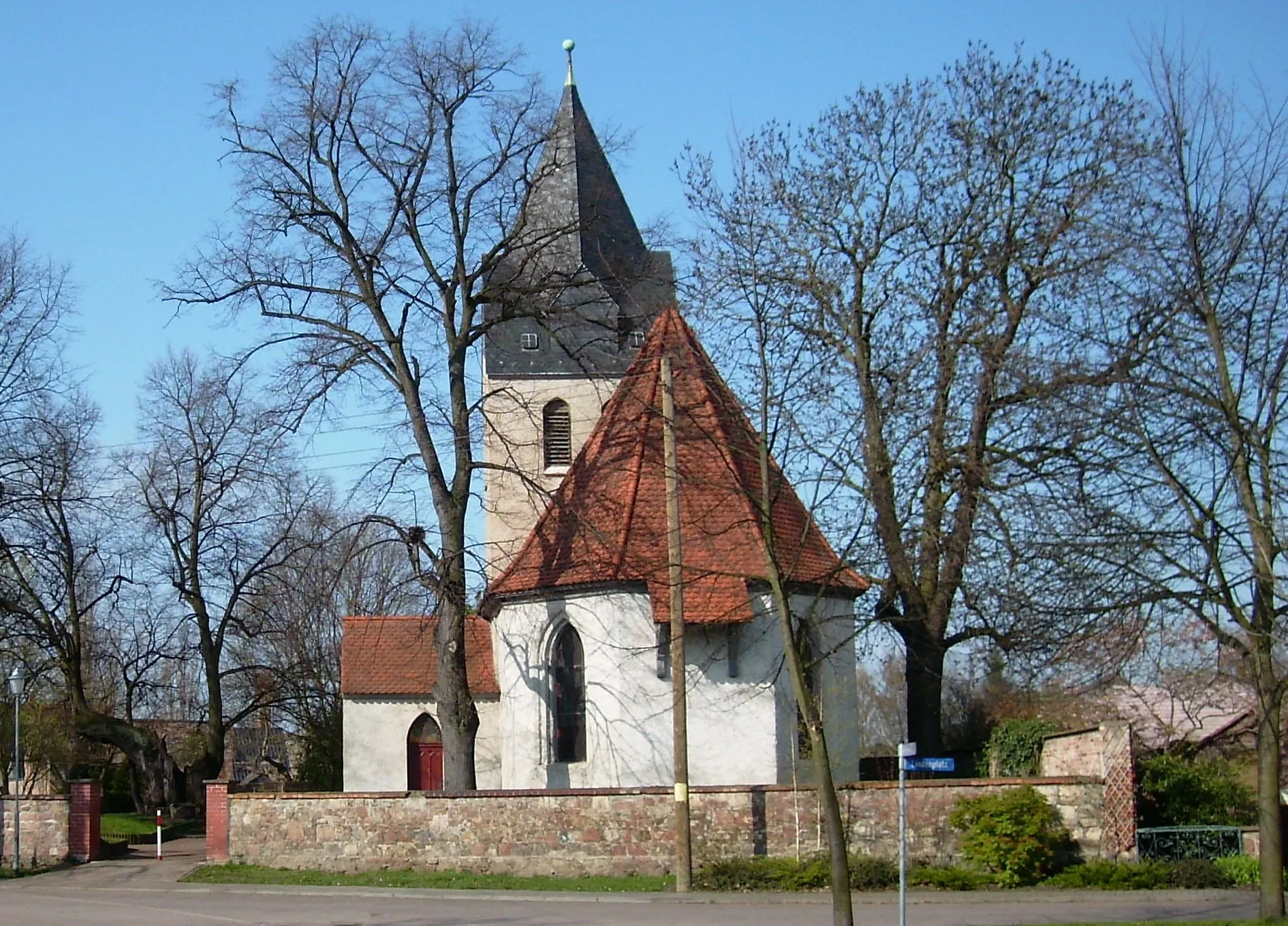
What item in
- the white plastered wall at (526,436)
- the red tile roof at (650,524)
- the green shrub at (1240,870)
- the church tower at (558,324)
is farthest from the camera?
the white plastered wall at (526,436)

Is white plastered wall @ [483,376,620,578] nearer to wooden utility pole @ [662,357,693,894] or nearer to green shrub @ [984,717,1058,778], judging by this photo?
wooden utility pole @ [662,357,693,894]

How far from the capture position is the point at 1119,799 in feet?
67.7

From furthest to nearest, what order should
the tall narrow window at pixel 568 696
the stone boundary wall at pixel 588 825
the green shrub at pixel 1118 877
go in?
the tall narrow window at pixel 568 696, the stone boundary wall at pixel 588 825, the green shrub at pixel 1118 877

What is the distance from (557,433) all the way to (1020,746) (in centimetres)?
1433

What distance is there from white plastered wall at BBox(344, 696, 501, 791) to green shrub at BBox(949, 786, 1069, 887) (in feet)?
49.1

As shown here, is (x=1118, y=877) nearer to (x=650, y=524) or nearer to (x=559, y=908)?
(x=559, y=908)

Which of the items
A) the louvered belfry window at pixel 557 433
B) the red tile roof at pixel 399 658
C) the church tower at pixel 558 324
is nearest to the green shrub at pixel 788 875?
the church tower at pixel 558 324

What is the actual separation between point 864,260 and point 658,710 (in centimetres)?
848

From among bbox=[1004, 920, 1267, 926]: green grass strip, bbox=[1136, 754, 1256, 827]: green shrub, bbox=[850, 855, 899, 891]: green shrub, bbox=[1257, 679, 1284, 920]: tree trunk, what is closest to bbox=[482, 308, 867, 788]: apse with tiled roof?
bbox=[850, 855, 899, 891]: green shrub

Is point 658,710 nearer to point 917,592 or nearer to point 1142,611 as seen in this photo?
point 917,592

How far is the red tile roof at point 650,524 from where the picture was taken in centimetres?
2455

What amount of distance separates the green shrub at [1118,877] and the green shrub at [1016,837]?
366 mm

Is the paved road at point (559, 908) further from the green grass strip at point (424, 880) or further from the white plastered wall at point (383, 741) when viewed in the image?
the white plastered wall at point (383, 741)

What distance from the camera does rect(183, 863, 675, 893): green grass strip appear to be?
850 inches
